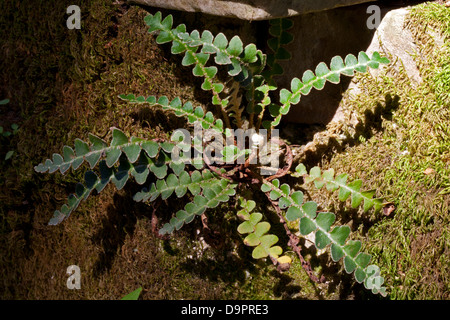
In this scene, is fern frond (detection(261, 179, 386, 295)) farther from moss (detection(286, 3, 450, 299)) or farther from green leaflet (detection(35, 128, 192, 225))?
green leaflet (detection(35, 128, 192, 225))

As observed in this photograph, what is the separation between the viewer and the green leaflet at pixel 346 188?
2.17 m

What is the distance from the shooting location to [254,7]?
7.01 ft

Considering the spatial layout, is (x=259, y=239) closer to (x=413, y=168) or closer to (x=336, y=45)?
(x=413, y=168)

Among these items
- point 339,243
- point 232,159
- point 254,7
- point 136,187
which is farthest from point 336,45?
point 136,187

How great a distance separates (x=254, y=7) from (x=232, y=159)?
0.82m

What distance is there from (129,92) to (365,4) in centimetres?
153

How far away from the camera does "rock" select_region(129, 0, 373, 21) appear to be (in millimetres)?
2139

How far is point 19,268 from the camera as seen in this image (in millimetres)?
2742

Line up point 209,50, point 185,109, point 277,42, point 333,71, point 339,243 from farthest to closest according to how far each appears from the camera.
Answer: point 277,42 < point 185,109 < point 333,71 < point 209,50 < point 339,243

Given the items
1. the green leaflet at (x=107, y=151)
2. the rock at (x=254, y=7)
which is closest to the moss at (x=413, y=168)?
the rock at (x=254, y=7)

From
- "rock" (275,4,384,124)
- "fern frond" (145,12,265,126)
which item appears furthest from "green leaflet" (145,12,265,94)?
"rock" (275,4,384,124)

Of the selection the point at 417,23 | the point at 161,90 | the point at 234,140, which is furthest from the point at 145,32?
the point at 417,23

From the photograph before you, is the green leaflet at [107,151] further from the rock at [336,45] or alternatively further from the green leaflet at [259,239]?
the rock at [336,45]
